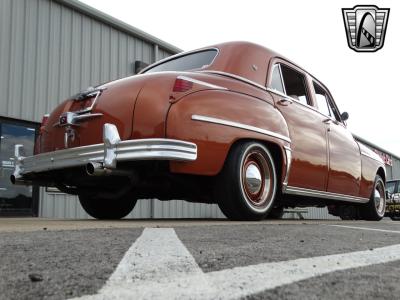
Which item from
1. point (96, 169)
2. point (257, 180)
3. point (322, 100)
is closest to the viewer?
point (96, 169)

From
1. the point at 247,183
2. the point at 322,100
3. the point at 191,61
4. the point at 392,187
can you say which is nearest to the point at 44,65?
the point at 191,61

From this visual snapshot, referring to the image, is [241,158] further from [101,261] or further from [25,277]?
[25,277]

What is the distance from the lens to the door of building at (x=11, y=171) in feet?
30.1

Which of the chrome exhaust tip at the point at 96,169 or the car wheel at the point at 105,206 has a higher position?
the chrome exhaust tip at the point at 96,169

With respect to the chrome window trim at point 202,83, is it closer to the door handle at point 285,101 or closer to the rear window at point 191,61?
the rear window at point 191,61

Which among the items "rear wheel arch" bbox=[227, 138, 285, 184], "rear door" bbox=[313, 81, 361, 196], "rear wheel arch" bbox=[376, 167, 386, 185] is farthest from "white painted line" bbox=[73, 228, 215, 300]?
"rear wheel arch" bbox=[376, 167, 386, 185]

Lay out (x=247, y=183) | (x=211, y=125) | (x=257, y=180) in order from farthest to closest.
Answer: (x=257, y=180)
(x=247, y=183)
(x=211, y=125)

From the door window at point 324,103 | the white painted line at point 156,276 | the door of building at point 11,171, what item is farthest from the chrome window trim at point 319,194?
the door of building at point 11,171

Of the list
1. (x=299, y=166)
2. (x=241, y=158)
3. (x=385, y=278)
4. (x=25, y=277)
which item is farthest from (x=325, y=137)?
(x=25, y=277)

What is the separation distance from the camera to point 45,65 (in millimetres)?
10211

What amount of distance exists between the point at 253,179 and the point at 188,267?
9.38ft

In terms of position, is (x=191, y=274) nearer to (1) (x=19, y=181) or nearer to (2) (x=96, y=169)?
(2) (x=96, y=169)

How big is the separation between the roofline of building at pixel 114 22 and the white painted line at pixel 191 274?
30.4ft

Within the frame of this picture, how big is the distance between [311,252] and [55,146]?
125 inches
